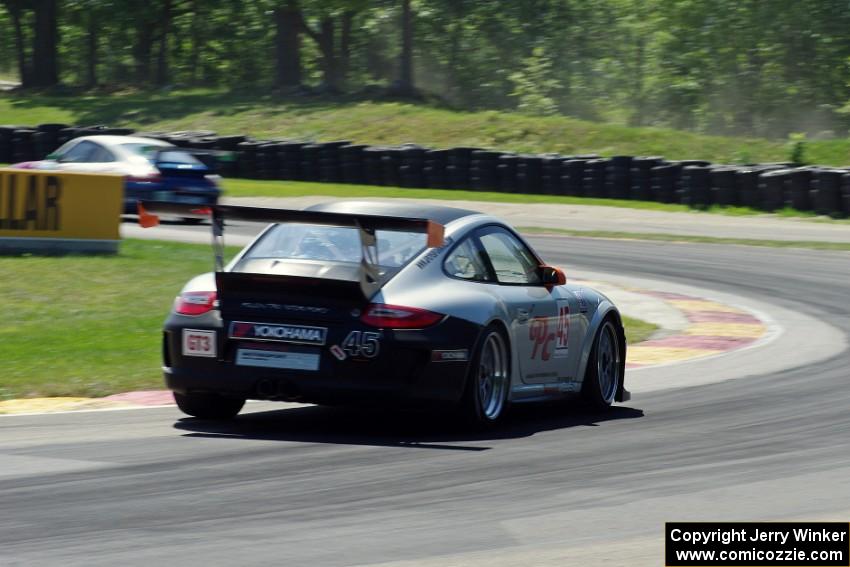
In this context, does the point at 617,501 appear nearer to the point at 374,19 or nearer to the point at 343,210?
the point at 343,210

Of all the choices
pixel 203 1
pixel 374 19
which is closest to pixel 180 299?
pixel 203 1

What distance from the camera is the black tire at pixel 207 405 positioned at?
9.19 m

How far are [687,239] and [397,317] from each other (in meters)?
19.2

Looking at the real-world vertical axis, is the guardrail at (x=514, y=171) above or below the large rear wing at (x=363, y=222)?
below

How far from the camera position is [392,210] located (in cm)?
943

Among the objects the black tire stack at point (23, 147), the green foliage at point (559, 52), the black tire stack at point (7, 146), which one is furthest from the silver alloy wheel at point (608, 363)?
the green foliage at point (559, 52)

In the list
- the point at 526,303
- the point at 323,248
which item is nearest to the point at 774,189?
the point at 526,303

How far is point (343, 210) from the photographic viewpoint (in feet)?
30.8

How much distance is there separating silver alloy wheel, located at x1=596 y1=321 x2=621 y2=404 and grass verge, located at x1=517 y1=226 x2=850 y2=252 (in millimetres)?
15359

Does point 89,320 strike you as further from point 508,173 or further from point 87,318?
point 508,173

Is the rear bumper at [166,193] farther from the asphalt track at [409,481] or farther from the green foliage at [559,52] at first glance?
the green foliage at [559,52]

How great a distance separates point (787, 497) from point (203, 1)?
55308 millimetres

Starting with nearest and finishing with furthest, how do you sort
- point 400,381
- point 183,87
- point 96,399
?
Result: point 400,381 → point 96,399 → point 183,87
